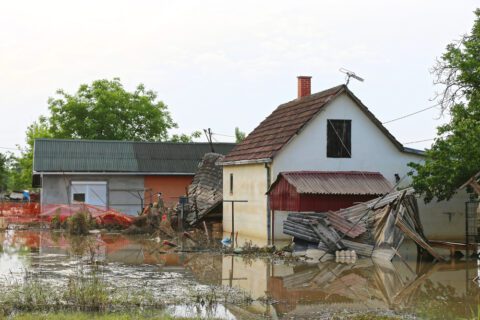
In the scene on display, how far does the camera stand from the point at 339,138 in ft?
94.9

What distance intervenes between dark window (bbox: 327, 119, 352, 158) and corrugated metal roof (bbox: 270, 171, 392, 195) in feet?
2.81

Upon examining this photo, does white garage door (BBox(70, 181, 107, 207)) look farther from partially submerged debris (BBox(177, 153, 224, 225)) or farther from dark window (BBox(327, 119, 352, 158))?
dark window (BBox(327, 119, 352, 158))

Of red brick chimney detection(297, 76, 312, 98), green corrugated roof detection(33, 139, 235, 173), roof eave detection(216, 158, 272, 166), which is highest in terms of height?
red brick chimney detection(297, 76, 312, 98)

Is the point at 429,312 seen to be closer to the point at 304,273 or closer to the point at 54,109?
the point at 304,273

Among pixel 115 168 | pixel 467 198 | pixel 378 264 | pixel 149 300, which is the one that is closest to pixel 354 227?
pixel 378 264

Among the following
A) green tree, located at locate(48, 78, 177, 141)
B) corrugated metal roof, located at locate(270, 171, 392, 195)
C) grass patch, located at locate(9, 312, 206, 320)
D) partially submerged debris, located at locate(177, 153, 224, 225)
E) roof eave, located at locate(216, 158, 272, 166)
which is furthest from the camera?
green tree, located at locate(48, 78, 177, 141)

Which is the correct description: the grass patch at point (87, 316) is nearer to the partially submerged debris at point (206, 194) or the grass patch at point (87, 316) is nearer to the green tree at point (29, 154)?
the partially submerged debris at point (206, 194)

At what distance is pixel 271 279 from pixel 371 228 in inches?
226

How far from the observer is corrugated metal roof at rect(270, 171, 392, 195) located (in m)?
26.3

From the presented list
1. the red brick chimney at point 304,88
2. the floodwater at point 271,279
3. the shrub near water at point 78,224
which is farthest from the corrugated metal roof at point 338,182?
the shrub near water at point 78,224

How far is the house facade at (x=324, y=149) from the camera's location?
28.5m

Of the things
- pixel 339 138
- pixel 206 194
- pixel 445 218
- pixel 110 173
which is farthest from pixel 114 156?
pixel 445 218

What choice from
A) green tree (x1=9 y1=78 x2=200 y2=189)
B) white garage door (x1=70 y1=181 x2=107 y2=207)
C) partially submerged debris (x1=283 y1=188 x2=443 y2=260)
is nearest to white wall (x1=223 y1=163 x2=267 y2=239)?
partially submerged debris (x1=283 y1=188 x2=443 y2=260)

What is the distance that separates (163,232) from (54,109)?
40.0m
